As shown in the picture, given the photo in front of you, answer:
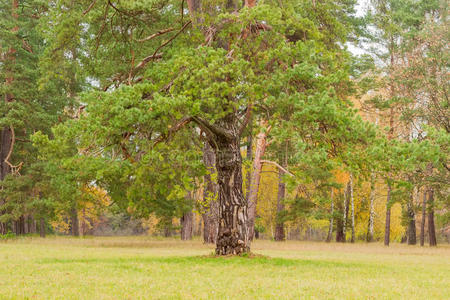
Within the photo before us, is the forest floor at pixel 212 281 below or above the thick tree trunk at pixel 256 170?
below

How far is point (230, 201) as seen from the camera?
14602 millimetres

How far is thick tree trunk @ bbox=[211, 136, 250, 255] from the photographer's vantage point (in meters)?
14.5

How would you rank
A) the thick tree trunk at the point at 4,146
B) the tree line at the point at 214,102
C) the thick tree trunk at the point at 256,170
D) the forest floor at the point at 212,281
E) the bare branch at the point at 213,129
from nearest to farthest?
the forest floor at the point at 212,281
the tree line at the point at 214,102
the bare branch at the point at 213,129
the thick tree trunk at the point at 256,170
the thick tree trunk at the point at 4,146

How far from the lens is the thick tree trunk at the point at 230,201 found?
14.5m

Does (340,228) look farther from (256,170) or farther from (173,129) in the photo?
(173,129)

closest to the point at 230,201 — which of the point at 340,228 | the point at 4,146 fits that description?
the point at 4,146

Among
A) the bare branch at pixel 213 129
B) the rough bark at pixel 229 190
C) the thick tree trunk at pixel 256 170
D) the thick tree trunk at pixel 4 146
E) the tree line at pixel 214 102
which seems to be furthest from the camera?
the thick tree trunk at pixel 4 146

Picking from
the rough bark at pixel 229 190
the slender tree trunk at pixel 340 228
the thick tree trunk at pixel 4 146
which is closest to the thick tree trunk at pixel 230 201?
the rough bark at pixel 229 190

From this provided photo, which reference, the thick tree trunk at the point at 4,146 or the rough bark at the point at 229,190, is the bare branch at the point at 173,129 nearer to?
the rough bark at the point at 229,190

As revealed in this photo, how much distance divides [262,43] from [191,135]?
4217 millimetres

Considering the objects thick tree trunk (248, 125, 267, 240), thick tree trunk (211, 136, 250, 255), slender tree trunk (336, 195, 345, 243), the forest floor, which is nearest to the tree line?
thick tree trunk (211, 136, 250, 255)

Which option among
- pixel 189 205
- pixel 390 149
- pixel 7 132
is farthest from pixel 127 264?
pixel 7 132

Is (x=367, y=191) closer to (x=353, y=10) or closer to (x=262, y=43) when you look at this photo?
(x=353, y=10)

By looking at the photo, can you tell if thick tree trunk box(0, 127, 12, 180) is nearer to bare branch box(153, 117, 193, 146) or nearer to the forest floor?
the forest floor
